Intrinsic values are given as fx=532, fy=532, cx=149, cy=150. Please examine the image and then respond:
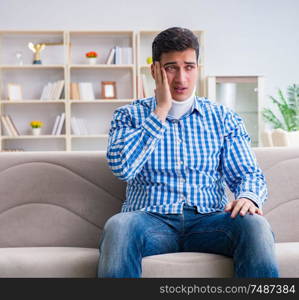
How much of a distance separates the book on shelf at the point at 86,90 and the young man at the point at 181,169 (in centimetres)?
480

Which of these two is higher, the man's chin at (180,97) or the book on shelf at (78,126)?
the man's chin at (180,97)

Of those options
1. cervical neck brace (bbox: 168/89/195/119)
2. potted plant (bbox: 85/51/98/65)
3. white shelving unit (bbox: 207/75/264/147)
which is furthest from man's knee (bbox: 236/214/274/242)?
potted plant (bbox: 85/51/98/65)

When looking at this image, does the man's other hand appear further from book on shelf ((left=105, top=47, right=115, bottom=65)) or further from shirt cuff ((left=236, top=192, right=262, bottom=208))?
book on shelf ((left=105, top=47, right=115, bottom=65))

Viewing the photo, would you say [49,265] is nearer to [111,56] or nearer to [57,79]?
[111,56]

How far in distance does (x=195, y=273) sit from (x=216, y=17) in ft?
18.8

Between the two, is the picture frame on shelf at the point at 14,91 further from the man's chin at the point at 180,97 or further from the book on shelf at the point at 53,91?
the man's chin at the point at 180,97

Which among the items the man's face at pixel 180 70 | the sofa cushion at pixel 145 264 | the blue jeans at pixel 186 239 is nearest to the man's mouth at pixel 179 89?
the man's face at pixel 180 70

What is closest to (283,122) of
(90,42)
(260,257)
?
(90,42)

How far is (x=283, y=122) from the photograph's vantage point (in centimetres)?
696

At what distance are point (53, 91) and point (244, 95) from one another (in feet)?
7.77

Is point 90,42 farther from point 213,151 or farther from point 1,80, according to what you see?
point 213,151

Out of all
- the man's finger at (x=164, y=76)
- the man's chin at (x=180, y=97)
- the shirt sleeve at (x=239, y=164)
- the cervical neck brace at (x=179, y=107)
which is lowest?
the shirt sleeve at (x=239, y=164)

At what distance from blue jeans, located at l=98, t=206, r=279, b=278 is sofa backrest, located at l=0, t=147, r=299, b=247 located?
0.47 metres

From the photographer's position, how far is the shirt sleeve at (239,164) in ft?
5.50
